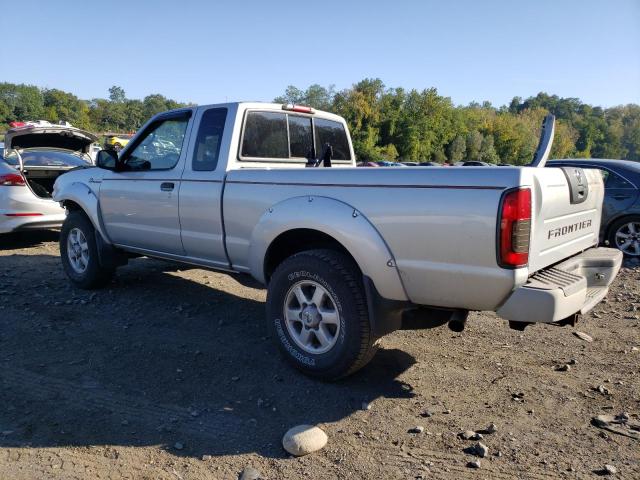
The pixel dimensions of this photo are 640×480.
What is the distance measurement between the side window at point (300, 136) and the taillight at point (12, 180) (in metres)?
4.80

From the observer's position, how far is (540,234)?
286cm

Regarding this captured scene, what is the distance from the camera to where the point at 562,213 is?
3164 millimetres

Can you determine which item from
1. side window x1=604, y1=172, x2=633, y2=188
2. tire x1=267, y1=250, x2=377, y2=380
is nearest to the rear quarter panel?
tire x1=267, y1=250, x2=377, y2=380

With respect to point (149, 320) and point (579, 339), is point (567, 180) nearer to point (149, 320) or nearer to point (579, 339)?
point (579, 339)

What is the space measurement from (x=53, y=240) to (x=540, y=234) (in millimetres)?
8342

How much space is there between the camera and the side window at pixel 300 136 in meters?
4.79

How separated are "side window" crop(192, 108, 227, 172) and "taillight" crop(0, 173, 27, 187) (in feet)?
14.3

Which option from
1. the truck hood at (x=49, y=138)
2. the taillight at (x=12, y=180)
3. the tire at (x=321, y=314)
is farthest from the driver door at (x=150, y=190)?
the truck hood at (x=49, y=138)

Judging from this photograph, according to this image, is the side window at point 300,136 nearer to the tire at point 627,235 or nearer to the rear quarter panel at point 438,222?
the rear quarter panel at point 438,222

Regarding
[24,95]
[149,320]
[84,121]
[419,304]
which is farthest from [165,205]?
[24,95]

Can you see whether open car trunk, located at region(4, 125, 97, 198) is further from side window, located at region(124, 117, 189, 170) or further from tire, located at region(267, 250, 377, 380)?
tire, located at region(267, 250, 377, 380)

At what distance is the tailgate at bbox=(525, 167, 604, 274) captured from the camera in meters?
Answer: 2.80

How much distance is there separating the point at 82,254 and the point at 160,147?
5.80ft

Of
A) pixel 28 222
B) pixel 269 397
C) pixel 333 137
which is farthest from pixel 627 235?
pixel 28 222
